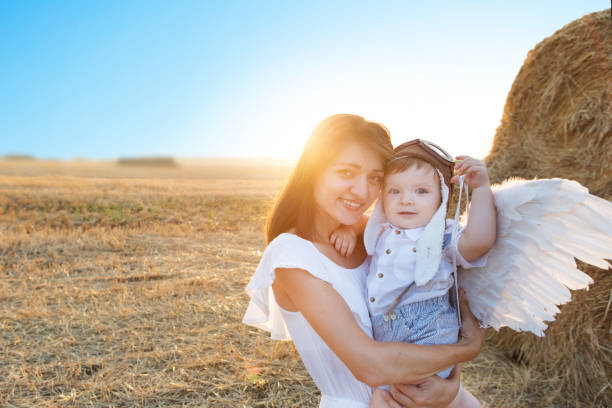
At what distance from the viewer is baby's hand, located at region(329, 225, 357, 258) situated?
191 centimetres

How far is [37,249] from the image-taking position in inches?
234

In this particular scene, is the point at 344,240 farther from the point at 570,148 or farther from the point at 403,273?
the point at 570,148

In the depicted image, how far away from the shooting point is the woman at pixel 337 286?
150cm

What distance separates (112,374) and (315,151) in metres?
2.48

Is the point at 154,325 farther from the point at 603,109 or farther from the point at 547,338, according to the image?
the point at 603,109

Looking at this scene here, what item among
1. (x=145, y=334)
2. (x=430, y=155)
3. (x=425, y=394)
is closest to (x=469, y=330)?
Answer: (x=425, y=394)

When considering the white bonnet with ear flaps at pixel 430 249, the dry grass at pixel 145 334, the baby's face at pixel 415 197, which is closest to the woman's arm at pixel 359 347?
the white bonnet with ear flaps at pixel 430 249

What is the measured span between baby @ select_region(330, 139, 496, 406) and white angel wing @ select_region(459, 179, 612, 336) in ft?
0.30

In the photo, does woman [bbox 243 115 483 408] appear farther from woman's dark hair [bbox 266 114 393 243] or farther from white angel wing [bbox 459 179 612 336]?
white angel wing [bbox 459 179 612 336]

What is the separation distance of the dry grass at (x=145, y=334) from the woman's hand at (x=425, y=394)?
149 centimetres

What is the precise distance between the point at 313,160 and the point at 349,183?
189 millimetres

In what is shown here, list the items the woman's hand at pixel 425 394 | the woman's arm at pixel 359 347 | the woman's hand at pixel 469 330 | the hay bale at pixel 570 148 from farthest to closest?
the hay bale at pixel 570 148 → the woman's hand at pixel 469 330 → the woman's hand at pixel 425 394 → the woman's arm at pixel 359 347

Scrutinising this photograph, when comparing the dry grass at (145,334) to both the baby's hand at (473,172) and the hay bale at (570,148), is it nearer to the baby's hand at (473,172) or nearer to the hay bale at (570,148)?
the hay bale at (570,148)

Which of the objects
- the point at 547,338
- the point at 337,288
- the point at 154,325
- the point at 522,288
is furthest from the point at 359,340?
the point at 154,325
